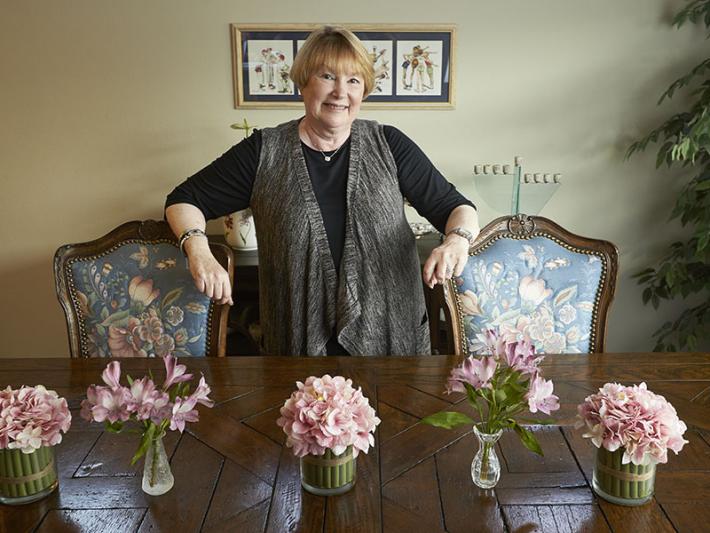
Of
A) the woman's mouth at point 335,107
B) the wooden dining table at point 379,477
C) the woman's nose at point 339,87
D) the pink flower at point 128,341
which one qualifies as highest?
the woman's nose at point 339,87

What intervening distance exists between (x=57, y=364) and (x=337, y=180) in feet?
2.72

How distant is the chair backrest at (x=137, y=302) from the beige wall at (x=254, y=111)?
1228 mm

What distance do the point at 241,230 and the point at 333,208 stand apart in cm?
110

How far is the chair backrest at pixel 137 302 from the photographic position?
177 centimetres

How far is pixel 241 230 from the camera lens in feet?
9.01

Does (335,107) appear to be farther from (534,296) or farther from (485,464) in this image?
(485,464)

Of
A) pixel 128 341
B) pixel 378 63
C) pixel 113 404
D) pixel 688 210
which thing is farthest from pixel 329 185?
pixel 688 210

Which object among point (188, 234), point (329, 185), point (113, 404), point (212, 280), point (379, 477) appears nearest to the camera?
point (113, 404)

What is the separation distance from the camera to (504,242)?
5.96 ft

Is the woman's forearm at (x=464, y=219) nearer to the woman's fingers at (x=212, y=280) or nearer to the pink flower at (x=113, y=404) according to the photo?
the woman's fingers at (x=212, y=280)

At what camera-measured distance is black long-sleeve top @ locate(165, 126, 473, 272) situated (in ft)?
5.68

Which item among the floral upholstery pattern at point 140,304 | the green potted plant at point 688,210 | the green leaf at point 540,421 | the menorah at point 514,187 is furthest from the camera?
the menorah at point 514,187

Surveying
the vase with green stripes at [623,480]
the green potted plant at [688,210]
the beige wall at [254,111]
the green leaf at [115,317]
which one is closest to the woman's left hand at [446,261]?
the vase with green stripes at [623,480]

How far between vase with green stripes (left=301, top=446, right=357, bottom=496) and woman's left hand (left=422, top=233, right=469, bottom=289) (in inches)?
23.0
